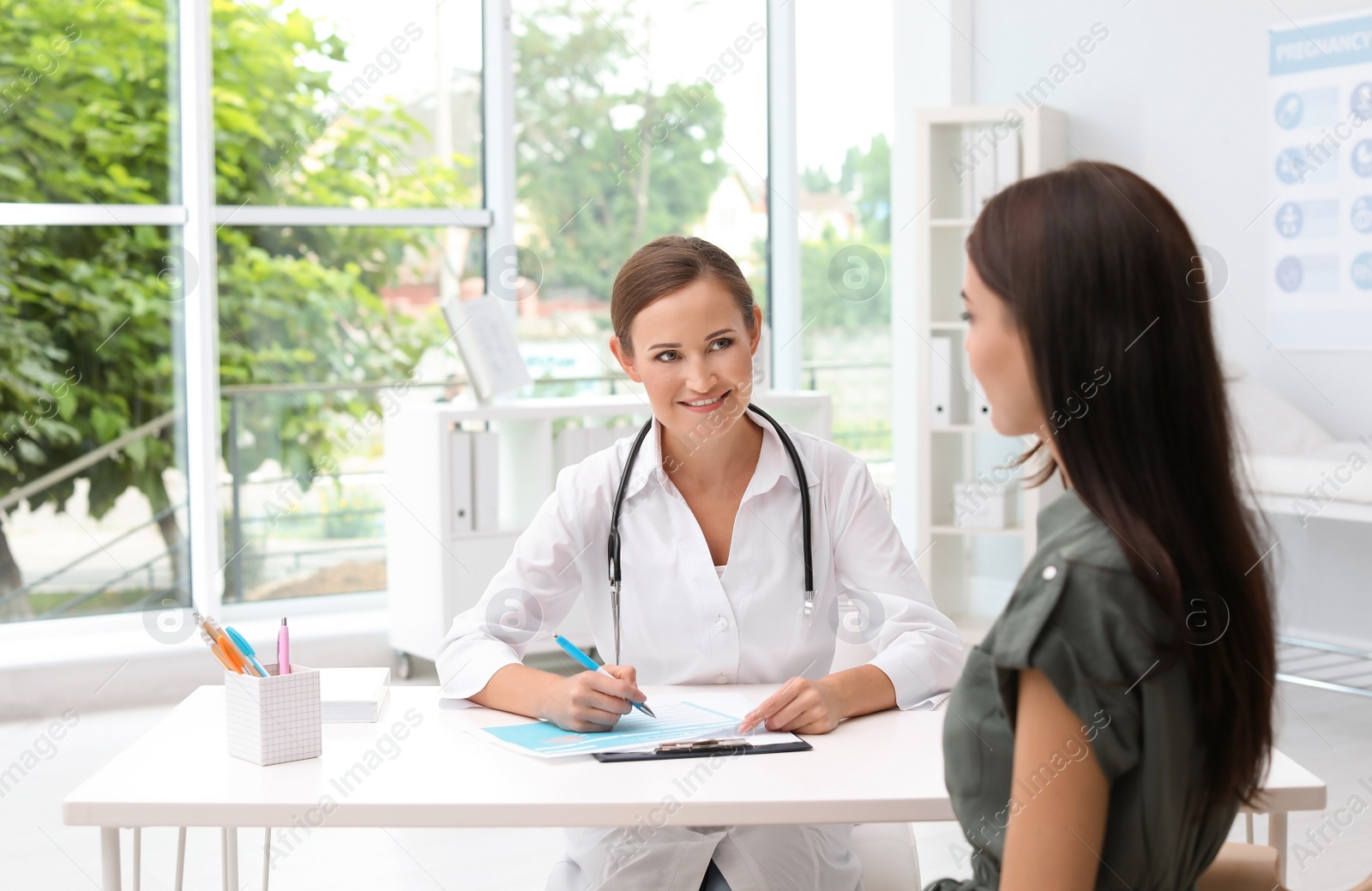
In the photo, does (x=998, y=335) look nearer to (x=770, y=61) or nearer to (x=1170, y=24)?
(x=1170, y=24)

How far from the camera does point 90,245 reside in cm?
446

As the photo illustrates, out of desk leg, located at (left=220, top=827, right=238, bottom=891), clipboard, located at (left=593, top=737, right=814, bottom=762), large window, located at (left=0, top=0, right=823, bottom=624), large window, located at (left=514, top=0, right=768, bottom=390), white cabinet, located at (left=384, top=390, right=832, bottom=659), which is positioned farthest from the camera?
large window, located at (left=514, top=0, right=768, bottom=390)

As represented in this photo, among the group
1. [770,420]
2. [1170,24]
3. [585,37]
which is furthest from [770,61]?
[770,420]

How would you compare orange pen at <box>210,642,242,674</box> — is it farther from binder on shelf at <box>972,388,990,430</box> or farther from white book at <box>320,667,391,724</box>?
binder on shelf at <box>972,388,990,430</box>

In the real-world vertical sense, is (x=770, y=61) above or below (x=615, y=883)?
above

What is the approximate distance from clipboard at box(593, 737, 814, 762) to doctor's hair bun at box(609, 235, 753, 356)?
0.70 meters

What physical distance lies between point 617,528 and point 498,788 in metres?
0.57

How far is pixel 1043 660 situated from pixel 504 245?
14.9 feet

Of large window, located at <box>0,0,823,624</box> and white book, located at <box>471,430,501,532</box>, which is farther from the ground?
large window, located at <box>0,0,823,624</box>

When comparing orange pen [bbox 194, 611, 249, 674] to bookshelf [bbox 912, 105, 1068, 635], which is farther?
bookshelf [bbox 912, 105, 1068, 635]

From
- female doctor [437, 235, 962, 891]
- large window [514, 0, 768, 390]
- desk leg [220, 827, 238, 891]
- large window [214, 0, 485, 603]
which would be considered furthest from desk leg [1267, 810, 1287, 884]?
large window [514, 0, 768, 390]

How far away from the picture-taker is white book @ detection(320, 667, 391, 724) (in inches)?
63.2

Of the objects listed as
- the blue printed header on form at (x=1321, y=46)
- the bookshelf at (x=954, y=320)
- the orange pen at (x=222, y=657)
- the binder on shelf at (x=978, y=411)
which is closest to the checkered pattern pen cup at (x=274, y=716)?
the orange pen at (x=222, y=657)

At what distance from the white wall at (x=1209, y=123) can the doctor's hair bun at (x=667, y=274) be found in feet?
9.15
